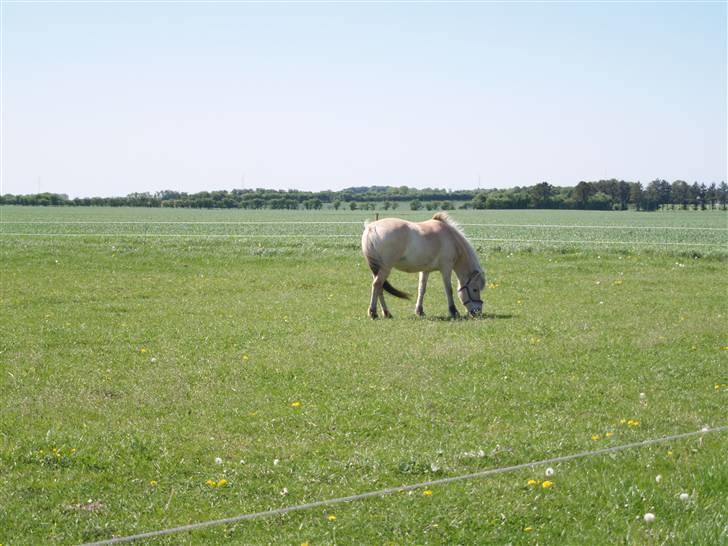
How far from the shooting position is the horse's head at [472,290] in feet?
59.5

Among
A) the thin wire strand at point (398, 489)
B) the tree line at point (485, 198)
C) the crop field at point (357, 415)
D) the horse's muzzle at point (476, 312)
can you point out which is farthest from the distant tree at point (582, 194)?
the thin wire strand at point (398, 489)

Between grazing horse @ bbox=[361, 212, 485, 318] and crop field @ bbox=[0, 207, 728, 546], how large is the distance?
102cm

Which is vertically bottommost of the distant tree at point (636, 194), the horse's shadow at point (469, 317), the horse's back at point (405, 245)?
the horse's shadow at point (469, 317)

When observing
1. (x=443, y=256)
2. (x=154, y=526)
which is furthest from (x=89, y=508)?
(x=443, y=256)

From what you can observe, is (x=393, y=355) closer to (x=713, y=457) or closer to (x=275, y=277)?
(x=713, y=457)

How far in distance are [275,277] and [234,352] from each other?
1135 cm

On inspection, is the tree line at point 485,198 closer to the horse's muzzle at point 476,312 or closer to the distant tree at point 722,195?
the distant tree at point 722,195

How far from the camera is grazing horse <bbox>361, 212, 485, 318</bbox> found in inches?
704

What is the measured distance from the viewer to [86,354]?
13492 mm

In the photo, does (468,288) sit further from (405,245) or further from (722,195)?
(722,195)

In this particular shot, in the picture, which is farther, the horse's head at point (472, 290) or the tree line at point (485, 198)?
the tree line at point (485, 198)

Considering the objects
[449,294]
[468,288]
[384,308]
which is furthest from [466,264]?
[384,308]

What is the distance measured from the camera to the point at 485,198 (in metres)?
95.4

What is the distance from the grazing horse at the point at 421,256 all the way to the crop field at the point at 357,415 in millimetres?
1019
